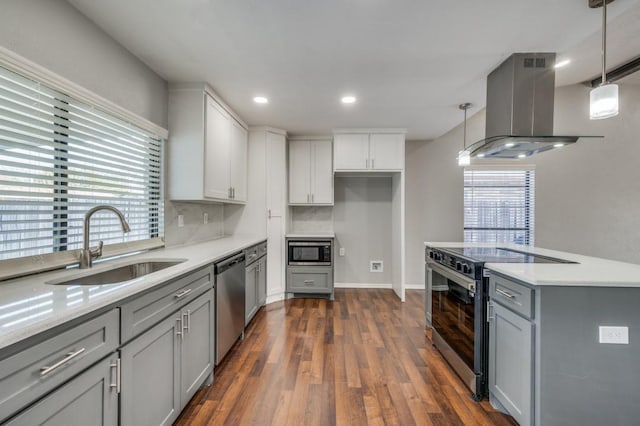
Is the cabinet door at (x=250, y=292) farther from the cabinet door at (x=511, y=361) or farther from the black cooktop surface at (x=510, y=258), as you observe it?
the cabinet door at (x=511, y=361)

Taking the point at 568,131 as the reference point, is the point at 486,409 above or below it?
below

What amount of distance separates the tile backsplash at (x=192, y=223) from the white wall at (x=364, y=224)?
1.90 m

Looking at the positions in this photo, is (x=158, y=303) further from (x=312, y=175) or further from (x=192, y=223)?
(x=312, y=175)

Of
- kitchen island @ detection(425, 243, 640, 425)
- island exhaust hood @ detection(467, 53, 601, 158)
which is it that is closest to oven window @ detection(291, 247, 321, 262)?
island exhaust hood @ detection(467, 53, 601, 158)

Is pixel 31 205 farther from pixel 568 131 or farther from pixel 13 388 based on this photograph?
pixel 568 131

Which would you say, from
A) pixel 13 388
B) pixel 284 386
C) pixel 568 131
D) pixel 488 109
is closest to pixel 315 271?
pixel 284 386

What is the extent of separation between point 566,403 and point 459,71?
2.41 m

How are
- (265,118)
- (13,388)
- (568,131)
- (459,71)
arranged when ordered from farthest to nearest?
1. (568,131)
2. (265,118)
3. (459,71)
4. (13,388)

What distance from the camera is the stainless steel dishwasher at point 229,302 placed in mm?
2195

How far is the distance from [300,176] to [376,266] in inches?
76.2

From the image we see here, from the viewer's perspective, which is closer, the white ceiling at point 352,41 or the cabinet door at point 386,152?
the white ceiling at point 352,41

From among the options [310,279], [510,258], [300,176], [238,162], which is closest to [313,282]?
[310,279]

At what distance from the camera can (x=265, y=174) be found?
12.8ft

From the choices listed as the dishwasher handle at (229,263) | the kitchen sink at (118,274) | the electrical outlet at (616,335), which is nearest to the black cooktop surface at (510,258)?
the electrical outlet at (616,335)
